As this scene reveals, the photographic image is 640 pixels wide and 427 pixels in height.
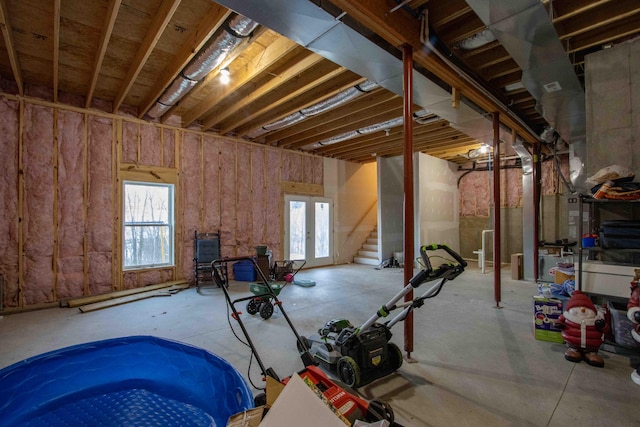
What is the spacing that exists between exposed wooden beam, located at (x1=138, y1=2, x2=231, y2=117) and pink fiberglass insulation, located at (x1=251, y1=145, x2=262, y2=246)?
261 cm

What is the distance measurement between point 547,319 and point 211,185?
5.75 meters

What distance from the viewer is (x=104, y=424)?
2.03 meters

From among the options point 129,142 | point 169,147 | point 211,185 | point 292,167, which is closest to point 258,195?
point 211,185

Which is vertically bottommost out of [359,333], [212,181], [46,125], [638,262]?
[359,333]

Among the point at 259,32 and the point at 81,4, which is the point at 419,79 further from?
the point at 81,4

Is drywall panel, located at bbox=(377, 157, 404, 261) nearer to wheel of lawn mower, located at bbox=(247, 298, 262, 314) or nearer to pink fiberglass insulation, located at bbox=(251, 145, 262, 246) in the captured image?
pink fiberglass insulation, located at bbox=(251, 145, 262, 246)

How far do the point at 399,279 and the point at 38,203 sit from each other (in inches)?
252

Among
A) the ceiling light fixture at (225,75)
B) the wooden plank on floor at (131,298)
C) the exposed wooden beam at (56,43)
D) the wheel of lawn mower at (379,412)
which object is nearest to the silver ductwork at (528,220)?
the ceiling light fixture at (225,75)

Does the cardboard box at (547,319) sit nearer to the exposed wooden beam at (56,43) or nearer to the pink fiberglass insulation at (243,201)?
the pink fiberglass insulation at (243,201)

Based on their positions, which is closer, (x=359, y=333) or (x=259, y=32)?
(x=359, y=333)

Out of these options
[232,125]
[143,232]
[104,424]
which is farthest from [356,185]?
[104,424]

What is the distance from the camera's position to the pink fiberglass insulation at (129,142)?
5.10 m

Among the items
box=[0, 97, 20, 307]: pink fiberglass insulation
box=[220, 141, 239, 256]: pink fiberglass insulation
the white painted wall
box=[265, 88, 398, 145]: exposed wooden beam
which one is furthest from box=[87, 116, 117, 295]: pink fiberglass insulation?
the white painted wall

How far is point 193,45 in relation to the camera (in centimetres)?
317
